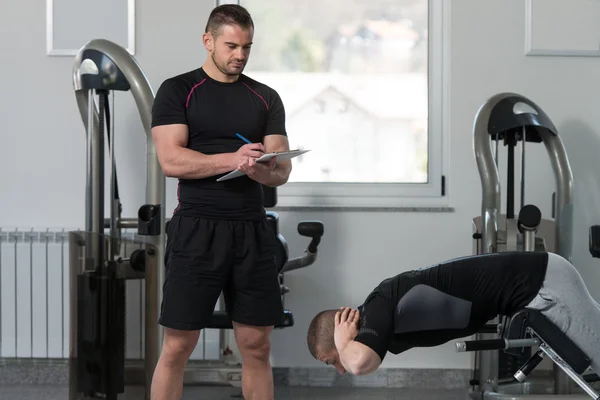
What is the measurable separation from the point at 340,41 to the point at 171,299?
1.86 m

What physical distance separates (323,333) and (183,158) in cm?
67

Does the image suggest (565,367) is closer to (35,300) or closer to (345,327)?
(345,327)

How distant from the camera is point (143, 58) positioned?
395cm

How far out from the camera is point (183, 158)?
2564 mm

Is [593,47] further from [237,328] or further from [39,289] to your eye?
[39,289]

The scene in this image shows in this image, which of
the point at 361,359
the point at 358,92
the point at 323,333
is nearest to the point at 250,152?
the point at 323,333

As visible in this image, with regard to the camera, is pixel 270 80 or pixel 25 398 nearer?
pixel 25 398

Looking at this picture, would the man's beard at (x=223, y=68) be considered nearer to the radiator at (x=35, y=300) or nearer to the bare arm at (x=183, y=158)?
the bare arm at (x=183, y=158)

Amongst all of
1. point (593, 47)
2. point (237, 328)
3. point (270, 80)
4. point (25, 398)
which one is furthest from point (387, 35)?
point (25, 398)

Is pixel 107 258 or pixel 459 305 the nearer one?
pixel 459 305

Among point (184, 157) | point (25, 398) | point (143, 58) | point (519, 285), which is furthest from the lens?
point (143, 58)

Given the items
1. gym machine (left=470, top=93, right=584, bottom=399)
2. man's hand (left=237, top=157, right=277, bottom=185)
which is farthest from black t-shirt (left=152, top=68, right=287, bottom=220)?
gym machine (left=470, top=93, right=584, bottom=399)

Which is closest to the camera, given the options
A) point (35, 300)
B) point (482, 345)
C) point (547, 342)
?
point (482, 345)

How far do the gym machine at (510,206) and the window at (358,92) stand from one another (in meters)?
0.63
